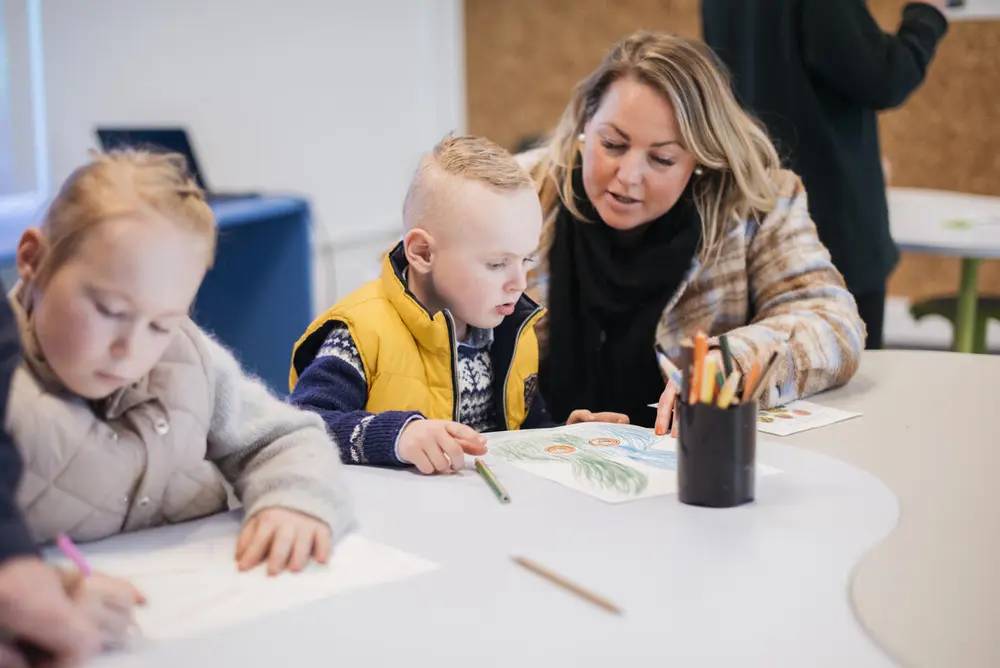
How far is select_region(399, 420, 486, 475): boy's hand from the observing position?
120 cm

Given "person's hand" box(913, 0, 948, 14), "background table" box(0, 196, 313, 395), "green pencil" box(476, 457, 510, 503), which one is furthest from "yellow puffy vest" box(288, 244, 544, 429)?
"background table" box(0, 196, 313, 395)

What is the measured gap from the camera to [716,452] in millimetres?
1087

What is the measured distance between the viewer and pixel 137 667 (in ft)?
2.48

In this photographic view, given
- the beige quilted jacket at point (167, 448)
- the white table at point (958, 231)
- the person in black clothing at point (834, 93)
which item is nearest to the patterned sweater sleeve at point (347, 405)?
the beige quilted jacket at point (167, 448)

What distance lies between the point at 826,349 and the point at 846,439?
0.85 feet

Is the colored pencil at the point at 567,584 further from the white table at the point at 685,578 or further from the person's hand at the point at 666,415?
the person's hand at the point at 666,415

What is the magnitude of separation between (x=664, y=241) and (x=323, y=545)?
1.01 metres

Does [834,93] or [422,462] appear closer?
[422,462]

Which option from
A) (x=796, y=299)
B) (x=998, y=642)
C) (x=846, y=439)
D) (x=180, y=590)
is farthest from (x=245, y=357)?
(x=998, y=642)

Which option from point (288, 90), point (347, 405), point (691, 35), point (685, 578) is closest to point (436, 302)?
point (347, 405)

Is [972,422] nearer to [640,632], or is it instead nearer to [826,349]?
[826,349]

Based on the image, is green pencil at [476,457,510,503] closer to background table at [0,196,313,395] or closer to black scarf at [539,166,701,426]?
black scarf at [539,166,701,426]

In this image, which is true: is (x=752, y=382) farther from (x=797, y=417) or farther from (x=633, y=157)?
(x=633, y=157)

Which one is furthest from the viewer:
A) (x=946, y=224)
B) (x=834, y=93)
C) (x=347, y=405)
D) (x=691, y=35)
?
(x=691, y=35)
